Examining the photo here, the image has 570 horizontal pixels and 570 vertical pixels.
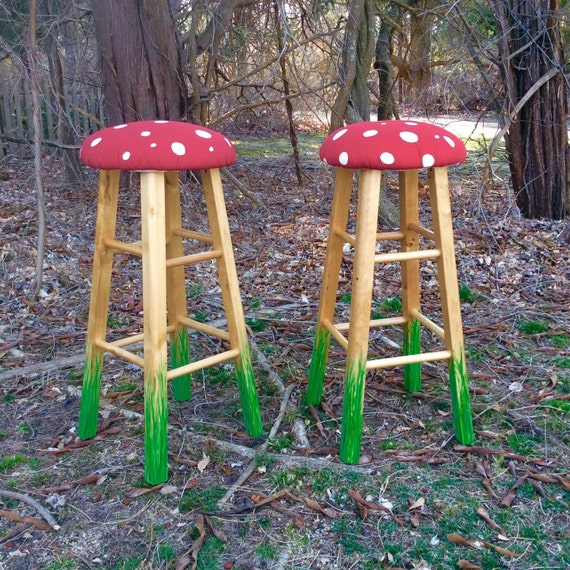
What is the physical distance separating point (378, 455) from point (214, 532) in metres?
0.73

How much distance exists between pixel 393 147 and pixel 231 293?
0.83 metres

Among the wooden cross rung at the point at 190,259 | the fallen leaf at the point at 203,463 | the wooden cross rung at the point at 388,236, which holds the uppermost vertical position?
the wooden cross rung at the point at 388,236

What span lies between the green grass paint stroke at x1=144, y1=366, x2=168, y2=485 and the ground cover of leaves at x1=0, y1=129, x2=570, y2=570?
0.22 ft

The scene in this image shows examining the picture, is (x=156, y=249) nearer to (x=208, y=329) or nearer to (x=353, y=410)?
(x=208, y=329)

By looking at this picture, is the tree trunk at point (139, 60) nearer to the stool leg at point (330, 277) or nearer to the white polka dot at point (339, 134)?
the stool leg at point (330, 277)

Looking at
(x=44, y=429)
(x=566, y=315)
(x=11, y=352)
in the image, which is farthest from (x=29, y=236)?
(x=566, y=315)

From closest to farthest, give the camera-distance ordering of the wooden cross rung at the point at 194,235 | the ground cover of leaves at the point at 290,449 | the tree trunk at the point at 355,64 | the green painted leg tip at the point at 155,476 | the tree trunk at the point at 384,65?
the ground cover of leaves at the point at 290,449
the green painted leg tip at the point at 155,476
the wooden cross rung at the point at 194,235
the tree trunk at the point at 355,64
the tree trunk at the point at 384,65

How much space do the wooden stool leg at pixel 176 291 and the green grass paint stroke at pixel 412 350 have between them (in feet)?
3.33

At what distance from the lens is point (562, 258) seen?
4.32 meters

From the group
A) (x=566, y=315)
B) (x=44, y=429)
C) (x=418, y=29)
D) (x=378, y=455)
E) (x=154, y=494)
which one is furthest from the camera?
(x=418, y=29)

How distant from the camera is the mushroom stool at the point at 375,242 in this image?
206 cm

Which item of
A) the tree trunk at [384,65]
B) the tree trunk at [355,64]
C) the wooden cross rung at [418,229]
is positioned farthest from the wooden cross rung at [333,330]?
the tree trunk at [384,65]

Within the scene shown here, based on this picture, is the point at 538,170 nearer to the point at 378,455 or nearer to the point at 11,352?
the point at 378,455

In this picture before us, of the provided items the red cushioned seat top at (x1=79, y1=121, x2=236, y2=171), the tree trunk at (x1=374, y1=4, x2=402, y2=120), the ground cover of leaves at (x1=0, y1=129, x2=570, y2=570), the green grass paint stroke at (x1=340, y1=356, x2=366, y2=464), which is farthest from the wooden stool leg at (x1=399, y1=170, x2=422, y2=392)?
the tree trunk at (x1=374, y1=4, x2=402, y2=120)
